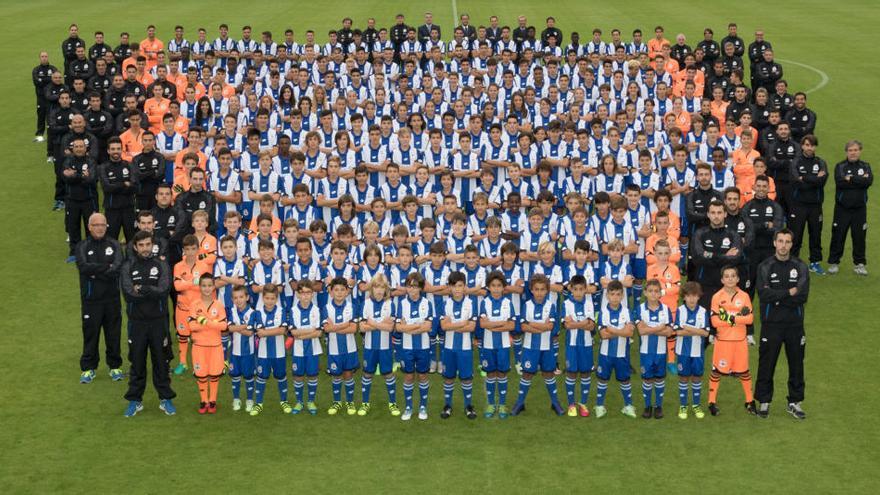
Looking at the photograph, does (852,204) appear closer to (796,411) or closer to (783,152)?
(783,152)

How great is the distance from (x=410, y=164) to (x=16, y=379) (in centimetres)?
751

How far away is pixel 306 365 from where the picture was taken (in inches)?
531

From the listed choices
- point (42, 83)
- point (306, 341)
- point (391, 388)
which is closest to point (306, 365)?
point (306, 341)

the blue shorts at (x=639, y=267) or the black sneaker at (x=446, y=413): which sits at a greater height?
the blue shorts at (x=639, y=267)

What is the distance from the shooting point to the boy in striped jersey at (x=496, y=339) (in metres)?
13.3

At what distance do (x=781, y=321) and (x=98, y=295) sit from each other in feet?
30.5

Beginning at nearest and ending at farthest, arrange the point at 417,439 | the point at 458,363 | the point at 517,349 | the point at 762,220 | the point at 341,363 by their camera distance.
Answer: the point at 417,439 < the point at 458,363 < the point at 341,363 < the point at 517,349 < the point at 762,220

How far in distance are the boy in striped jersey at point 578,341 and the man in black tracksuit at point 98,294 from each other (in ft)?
20.4

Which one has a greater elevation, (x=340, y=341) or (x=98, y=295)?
(x=98, y=295)

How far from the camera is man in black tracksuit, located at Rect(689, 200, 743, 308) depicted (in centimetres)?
1491

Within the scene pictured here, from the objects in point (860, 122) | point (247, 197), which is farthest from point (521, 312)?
point (860, 122)

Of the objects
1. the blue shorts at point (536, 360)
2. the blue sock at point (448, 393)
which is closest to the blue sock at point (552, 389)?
the blue shorts at point (536, 360)

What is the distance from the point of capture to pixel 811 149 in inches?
690

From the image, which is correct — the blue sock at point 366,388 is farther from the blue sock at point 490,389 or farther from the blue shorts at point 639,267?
the blue shorts at point 639,267
